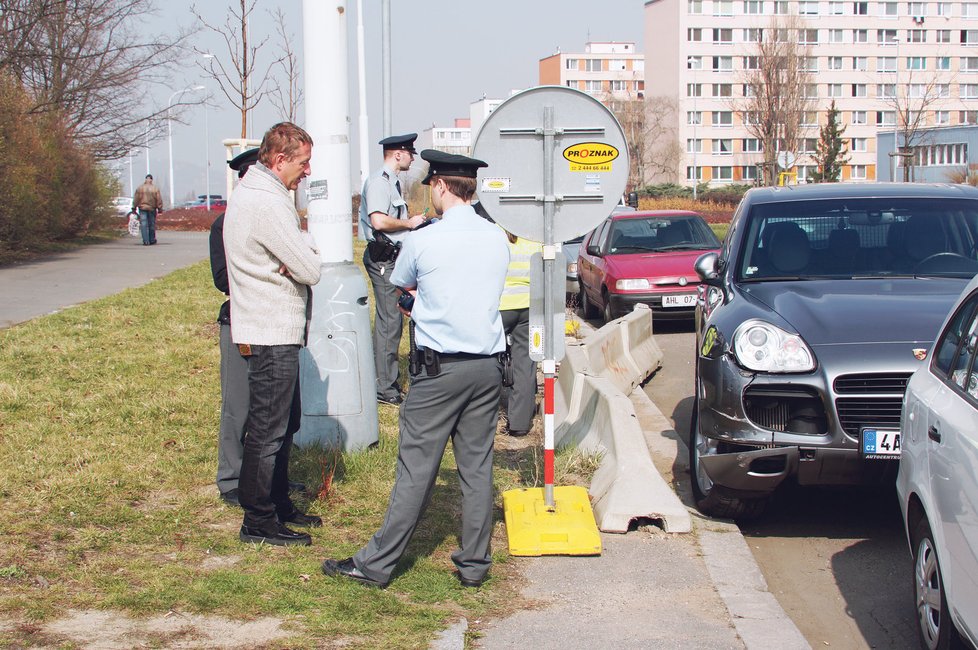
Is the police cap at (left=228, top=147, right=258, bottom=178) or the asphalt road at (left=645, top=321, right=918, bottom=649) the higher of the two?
the police cap at (left=228, top=147, right=258, bottom=178)

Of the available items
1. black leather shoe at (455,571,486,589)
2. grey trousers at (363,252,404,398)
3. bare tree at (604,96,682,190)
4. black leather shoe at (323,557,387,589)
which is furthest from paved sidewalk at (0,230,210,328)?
bare tree at (604,96,682,190)

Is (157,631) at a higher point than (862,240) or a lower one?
lower

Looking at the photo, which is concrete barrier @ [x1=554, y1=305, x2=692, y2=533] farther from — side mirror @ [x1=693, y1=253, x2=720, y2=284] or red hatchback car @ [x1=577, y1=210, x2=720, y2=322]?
red hatchback car @ [x1=577, y1=210, x2=720, y2=322]

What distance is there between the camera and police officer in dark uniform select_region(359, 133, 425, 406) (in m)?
8.50

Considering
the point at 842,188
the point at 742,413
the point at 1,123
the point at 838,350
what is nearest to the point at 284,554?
the point at 742,413

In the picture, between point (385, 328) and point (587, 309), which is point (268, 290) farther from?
point (587, 309)

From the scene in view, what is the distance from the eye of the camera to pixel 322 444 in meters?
7.10

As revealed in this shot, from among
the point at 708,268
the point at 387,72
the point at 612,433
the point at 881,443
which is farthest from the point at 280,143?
the point at 387,72

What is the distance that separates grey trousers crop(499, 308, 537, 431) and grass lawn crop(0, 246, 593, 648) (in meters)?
0.57

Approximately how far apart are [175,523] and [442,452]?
1.73 metres

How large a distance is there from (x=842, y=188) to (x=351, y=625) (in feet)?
16.3

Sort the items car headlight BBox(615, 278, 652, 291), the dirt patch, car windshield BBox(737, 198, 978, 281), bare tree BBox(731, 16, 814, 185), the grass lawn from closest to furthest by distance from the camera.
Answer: the dirt patch < the grass lawn < car windshield BBox(737, 198, 978, 281) < car headlight BBox(615, 278, 652, 291) < bare tree BBox(731, 16, 814, 185)

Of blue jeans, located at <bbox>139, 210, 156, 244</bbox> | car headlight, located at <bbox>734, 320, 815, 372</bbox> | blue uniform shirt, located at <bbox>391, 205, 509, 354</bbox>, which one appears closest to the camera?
blue uniform shirt, located at <bbox>391, 205, 509, 354</bbox>

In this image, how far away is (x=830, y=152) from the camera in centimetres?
9194
